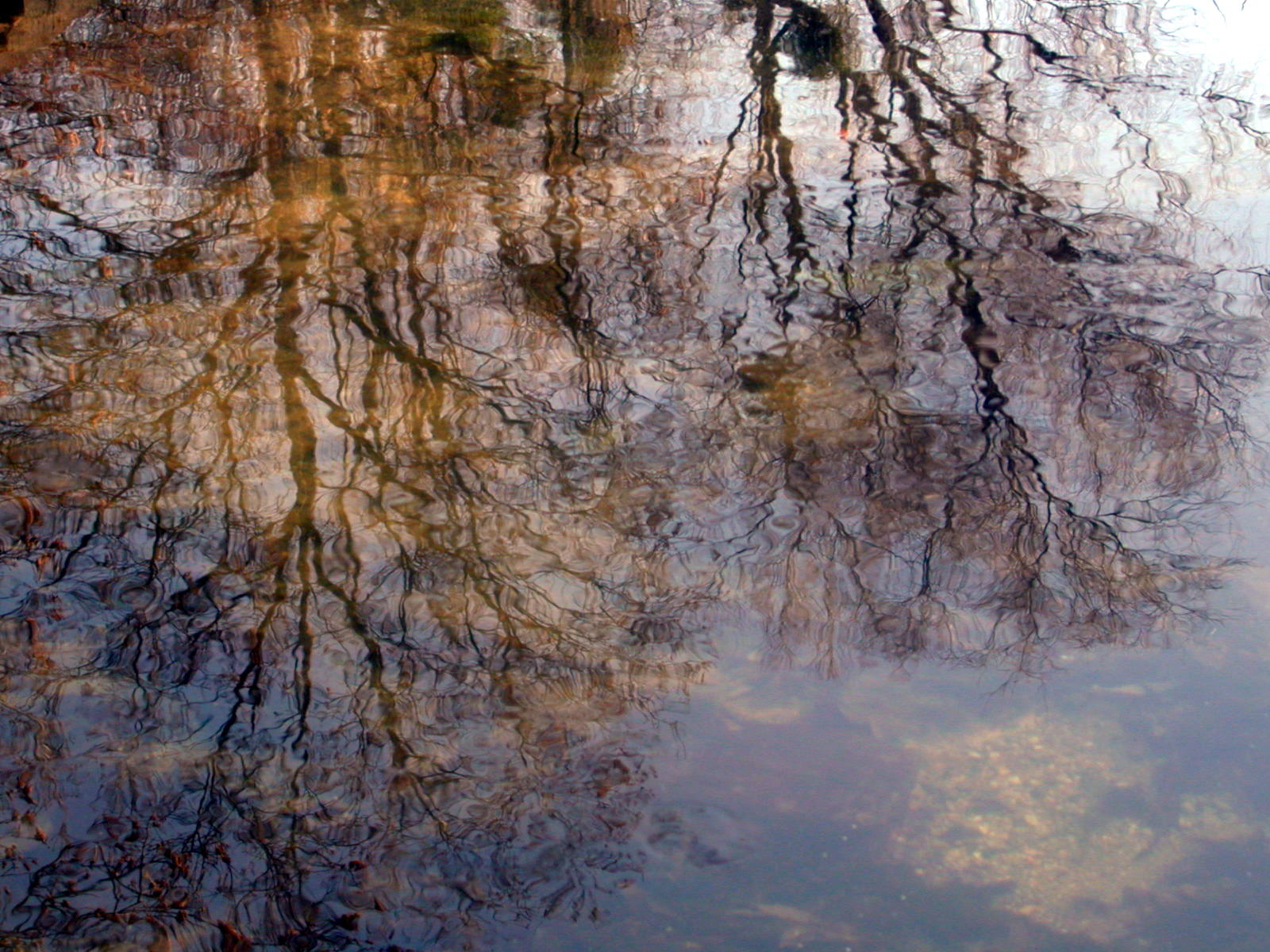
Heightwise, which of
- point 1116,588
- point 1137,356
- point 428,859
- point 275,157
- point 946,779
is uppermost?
point 275,157

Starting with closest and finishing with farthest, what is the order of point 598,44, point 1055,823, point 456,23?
point 1055,823 → point 598,44 → point 456,23

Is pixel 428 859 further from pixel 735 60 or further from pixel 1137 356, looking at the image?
pixel 735 60

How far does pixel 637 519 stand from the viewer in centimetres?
540

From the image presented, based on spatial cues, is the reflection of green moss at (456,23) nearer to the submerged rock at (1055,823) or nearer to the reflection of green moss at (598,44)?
the reflection of green moss at (598,44)

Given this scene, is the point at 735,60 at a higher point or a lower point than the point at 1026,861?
higher

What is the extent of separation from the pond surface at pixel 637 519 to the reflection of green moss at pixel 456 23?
1.35m

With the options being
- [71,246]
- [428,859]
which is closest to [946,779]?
[428,859]

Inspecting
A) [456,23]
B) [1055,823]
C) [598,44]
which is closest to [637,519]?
[1055,823]

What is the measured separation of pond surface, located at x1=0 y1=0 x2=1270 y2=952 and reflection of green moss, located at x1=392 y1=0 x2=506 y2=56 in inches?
53.2

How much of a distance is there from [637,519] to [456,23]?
7.16 metres

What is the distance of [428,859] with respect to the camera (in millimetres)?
4020

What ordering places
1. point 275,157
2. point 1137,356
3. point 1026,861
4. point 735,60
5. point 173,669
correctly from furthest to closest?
point 735,60 → point 275,157 → point 1137,356 → point 173,669 → point 1026,861

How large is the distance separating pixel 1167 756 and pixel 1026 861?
72 cm

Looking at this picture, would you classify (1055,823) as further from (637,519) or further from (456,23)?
(456,23)
